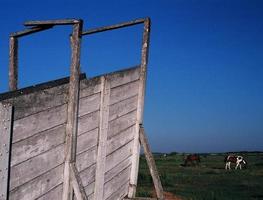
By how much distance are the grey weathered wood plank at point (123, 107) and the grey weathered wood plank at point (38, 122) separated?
4.41 feet

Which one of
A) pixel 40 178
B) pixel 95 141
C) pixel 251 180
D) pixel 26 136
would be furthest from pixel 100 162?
pixel 251 180

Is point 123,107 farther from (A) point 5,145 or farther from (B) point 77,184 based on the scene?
(A) point 5,145

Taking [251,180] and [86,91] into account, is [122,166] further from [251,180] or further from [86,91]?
[251,180]

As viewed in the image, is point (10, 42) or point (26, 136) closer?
point (26, 136)

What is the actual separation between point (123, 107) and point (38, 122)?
2322mm

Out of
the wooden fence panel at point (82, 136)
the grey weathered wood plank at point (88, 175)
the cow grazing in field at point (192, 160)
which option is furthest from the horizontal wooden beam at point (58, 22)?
the cow grazing in field at point (192, 160)

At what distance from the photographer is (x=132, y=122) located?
7562mm

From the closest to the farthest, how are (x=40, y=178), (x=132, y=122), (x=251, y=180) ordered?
(x=40, y=178)
(x=132, y=122)
(x=251, y=180)

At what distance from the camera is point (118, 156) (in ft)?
23.2

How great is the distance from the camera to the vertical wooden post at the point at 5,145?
4.34m

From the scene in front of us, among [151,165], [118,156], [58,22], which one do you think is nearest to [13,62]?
[58,22]

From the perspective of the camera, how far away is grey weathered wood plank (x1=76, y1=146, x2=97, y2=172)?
229 inches

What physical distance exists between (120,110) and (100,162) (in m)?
0.93

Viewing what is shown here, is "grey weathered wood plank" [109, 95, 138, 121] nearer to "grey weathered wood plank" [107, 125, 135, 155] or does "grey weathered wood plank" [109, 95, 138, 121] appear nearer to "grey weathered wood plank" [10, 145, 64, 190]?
"grey weathered wood plank" [107, 125, 135, 155]
